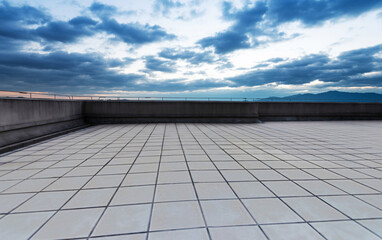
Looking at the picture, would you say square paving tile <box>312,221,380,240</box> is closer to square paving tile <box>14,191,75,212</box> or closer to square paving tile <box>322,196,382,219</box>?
square paving tile <box>322,196,382,219</box>

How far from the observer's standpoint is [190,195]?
107 inches

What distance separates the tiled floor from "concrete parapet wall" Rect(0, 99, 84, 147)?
1.31 metres

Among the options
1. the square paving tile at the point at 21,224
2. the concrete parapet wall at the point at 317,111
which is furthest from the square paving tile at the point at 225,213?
the concrete parapet wall at the point at 317,111

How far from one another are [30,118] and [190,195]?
6.79 m

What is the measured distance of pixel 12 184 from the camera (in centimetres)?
311

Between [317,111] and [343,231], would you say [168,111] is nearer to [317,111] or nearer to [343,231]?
[343,231]

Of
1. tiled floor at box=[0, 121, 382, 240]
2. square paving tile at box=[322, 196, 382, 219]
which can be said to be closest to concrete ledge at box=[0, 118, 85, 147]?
tiled floor at box=[0, 121, 382, 240]

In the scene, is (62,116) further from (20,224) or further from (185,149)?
(20,224)

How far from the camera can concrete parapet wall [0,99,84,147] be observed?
543 cm

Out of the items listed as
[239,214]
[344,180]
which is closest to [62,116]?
[239,214]

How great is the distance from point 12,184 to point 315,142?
792 centimetres

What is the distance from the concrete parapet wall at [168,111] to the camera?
11.4m

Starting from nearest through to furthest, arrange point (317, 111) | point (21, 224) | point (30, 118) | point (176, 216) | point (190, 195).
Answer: point (21, 224) → point (176, 216) → point (190, 195) → point (30, 118) → point (317, 111)

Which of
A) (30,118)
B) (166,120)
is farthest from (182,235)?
(166,120)
